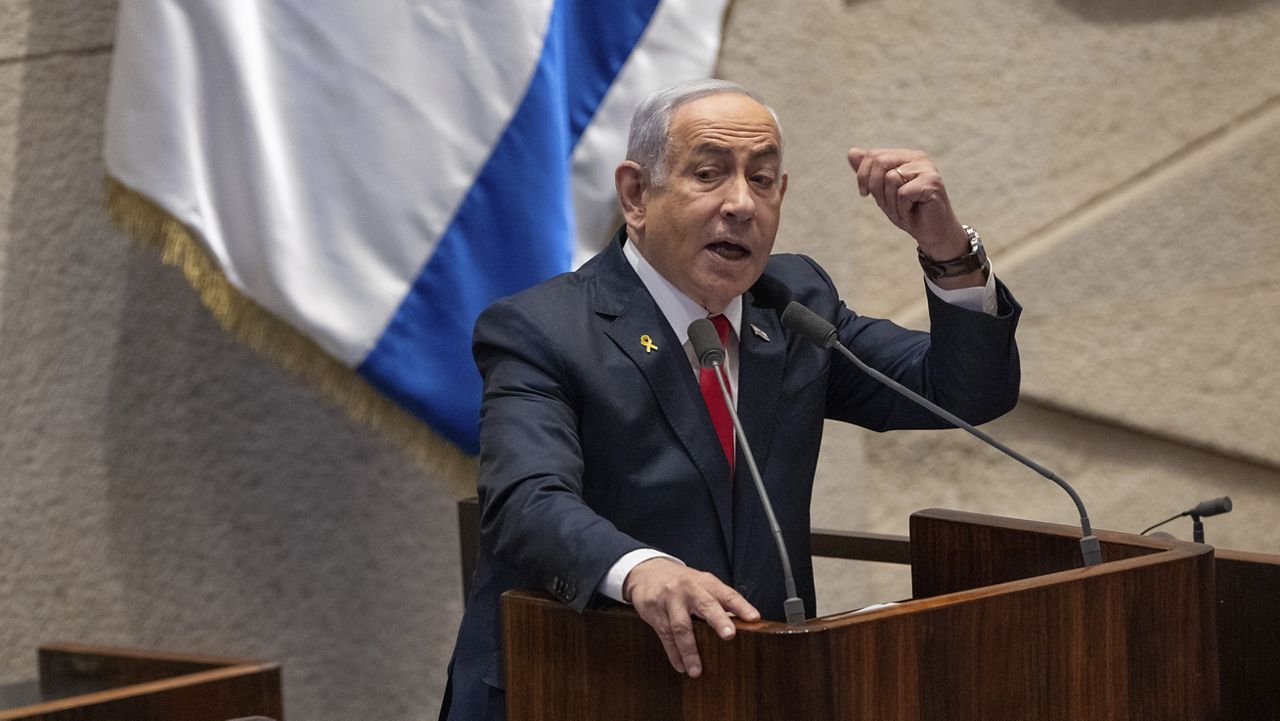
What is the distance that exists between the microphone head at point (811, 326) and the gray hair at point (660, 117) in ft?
1.11

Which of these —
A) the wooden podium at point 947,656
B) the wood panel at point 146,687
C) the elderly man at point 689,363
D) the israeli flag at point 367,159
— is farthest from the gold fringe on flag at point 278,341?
the wooden podium at point 947,656

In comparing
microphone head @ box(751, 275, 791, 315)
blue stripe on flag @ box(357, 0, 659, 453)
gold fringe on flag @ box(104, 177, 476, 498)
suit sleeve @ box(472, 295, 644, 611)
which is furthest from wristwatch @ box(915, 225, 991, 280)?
gold fringe on flag @ box(104, 177, 476, 498)

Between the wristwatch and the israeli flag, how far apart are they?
3.57 feet

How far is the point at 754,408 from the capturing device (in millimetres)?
1853

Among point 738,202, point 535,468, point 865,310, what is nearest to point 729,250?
point 738,202

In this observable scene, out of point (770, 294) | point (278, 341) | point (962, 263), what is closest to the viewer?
point (962, 263)

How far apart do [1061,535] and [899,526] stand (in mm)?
2176

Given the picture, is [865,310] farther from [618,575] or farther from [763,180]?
[618,575]

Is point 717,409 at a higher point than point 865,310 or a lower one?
lower

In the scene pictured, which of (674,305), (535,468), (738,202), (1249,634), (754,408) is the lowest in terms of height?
(1249,634)

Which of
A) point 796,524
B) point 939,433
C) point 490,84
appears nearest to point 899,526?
point 939,433

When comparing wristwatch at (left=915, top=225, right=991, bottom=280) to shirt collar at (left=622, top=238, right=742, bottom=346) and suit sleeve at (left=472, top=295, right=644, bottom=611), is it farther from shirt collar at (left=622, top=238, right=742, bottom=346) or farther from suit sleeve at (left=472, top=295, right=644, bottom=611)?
suit sleeve at (left=472, top=295, right=644, bottom=611)

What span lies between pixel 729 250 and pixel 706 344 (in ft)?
1.04

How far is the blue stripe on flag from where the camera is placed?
2781 mm
